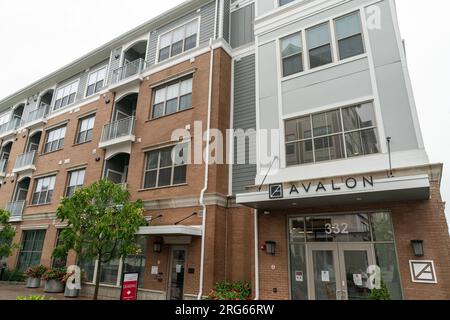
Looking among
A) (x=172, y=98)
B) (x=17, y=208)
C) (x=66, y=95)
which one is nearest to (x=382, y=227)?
(x=172, y=98)

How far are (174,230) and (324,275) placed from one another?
5535 mm

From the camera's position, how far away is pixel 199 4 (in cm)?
1672

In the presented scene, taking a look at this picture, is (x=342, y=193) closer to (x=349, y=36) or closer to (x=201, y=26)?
(x=349, y=36)

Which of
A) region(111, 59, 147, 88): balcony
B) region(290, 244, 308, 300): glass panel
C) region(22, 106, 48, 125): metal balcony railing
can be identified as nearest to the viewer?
region(290, 244, 308, 300): glass panel

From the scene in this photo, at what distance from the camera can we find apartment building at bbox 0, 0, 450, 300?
865 cm

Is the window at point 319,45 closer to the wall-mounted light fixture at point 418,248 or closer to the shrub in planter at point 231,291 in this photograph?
the wall-mounted light fixture at point 418,248

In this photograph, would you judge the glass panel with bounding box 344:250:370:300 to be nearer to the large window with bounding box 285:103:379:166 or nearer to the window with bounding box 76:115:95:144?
the large window with bounding box 285:103:379:166

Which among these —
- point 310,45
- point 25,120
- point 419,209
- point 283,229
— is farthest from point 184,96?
point 25,120

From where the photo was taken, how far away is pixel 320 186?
8812 mm

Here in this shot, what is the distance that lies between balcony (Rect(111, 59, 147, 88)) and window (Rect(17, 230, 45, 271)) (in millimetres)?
10621

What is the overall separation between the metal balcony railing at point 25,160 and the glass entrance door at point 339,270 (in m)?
21.1

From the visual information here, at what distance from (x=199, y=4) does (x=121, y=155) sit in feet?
31.5

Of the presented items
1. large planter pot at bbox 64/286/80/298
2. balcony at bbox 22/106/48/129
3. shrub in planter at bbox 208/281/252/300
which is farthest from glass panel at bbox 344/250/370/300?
balcony at bbox 22/106/48/129
